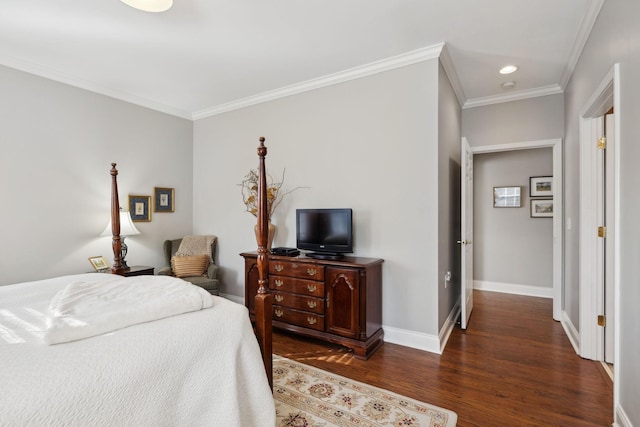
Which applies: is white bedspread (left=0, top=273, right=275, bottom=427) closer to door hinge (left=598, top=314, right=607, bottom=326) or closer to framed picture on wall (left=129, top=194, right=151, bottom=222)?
framed picture on wall (left=129, top=194, right=151, bottom=222)

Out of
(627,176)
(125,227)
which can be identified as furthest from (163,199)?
(627,176)

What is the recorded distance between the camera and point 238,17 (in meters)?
2.39

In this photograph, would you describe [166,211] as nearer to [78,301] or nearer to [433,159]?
[78,301]

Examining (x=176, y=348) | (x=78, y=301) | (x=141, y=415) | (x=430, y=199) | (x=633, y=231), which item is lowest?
(x=141, y=415)

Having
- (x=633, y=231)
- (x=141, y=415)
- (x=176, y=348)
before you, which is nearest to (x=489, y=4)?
(x=633, y=231)

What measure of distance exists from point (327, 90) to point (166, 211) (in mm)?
2695

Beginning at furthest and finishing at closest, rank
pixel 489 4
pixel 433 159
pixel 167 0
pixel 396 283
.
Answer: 1. pixel 396 283
2. pixel 433 159
3. pixel 489 4
4. pixel 167 0

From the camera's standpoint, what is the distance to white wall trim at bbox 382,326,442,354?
2.85m

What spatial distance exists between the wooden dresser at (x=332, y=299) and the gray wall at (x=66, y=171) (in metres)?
2.07

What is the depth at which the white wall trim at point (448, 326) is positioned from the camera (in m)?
2.96

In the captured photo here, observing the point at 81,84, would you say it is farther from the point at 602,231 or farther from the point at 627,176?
the point at 602,231

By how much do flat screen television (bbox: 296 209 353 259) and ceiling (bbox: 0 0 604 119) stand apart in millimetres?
1468

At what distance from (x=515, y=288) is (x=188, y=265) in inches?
190

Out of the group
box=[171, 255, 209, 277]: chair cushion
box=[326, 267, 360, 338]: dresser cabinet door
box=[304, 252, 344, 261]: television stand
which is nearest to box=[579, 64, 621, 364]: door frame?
box=[326, 267, 360, 338]: dresser cabinet door
